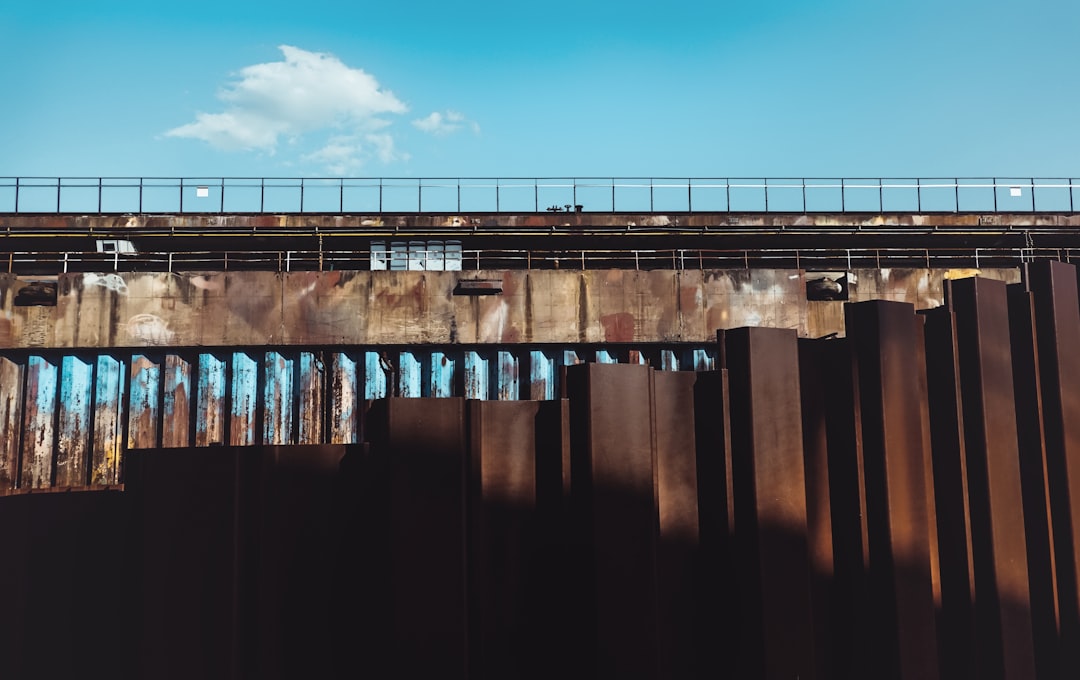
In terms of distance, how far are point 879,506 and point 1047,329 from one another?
7.38 ft

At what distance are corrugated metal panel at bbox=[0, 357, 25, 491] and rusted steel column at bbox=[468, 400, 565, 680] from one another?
13.1m

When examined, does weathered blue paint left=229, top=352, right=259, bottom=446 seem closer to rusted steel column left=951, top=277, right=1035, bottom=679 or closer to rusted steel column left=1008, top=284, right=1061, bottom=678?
rusted steel column left=951, top=277, right=1035, bottom=679

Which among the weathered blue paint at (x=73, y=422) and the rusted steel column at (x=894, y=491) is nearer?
the rusted steel column at (x=894, y=491)

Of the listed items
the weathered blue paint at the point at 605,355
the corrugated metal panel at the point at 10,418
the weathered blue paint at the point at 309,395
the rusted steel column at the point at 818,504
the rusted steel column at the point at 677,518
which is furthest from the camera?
the weathered blue paint at the point at 605,355

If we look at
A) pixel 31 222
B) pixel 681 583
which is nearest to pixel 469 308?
pixel 681 583

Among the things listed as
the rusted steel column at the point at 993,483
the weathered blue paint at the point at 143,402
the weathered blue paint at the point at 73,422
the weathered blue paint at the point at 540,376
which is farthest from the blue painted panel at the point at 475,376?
the rusted steel column at the point at 993,483

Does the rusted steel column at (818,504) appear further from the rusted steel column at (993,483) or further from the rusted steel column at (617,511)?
the rusted steel column at (617,511)

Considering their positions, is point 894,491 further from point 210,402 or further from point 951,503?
point 210,402

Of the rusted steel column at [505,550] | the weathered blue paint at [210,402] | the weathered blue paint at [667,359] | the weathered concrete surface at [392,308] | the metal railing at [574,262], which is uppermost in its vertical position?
the metal railing at [574,262]

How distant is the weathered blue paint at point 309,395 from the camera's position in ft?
43.2

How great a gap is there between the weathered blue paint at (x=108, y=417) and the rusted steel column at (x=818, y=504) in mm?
13324

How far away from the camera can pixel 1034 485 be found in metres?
5.35

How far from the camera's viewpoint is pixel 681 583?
4688mm

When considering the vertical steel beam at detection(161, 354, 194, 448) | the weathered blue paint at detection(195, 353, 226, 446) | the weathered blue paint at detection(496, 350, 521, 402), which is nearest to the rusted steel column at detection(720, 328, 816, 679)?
the weathered blue paint at detection(496, 350, 521, 402)
